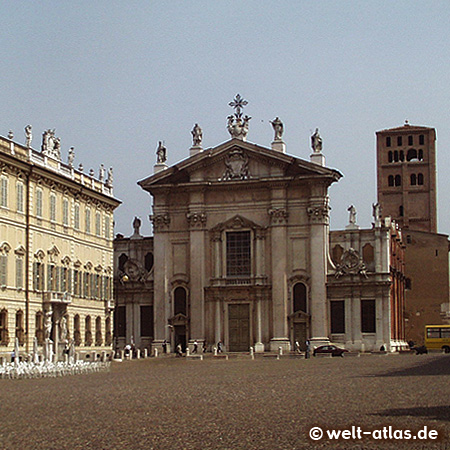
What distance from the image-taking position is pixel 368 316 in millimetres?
71312

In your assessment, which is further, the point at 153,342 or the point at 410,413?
the point at 153,342

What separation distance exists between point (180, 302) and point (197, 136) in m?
13.2

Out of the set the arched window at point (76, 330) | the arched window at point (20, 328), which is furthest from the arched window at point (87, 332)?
the arched window at point (20, 328)

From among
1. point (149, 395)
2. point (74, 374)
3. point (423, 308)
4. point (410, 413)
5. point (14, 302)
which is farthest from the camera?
point (423, 308)

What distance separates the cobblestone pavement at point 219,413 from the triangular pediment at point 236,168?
41418mm

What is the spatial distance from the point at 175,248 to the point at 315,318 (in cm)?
1243

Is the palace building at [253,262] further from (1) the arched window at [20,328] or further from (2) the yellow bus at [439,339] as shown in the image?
(1) the arched window at [20,328]

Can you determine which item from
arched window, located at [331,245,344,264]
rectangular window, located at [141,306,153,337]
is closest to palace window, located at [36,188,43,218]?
rectangular window, located at [141,306,153,337]

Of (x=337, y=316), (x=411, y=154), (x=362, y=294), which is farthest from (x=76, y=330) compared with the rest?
(x=411, y=154)

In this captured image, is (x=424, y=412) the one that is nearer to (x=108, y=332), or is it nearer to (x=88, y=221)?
(x=88, y=221)

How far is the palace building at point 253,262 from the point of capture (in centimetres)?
7100

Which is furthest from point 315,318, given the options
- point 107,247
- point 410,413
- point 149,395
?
point 410,413

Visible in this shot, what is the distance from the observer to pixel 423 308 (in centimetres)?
9325

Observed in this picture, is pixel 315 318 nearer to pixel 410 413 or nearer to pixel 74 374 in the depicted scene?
pixel 74 374
